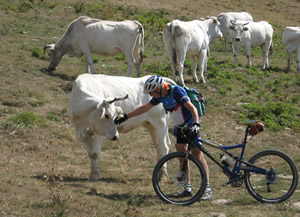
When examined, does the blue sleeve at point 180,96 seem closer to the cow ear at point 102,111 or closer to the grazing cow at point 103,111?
the grazing cow at point 103,111

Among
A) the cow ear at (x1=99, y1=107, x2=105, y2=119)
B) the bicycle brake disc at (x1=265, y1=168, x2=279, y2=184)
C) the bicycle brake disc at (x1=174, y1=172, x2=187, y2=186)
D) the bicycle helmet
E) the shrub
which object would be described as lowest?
the shrub

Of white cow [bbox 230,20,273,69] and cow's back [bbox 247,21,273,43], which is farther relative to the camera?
cow's back [bbox 247,21,273,43]

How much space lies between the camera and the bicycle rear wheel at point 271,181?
25.5 feet

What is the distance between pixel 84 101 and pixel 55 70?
9.11m

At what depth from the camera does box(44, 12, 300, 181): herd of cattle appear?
877cm

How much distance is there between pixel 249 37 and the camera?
80.0 feet

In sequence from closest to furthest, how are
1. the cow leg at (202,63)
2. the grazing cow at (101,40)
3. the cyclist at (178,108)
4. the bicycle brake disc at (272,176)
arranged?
1. the cyclist at (178,108)
2. the bicycle brake disc at (272,176)
3. the grazing cow at (101,40)
4. the cow leg at (202,63)

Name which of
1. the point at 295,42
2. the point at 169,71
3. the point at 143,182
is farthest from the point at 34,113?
the point at 295,42

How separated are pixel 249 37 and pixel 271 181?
1734cm

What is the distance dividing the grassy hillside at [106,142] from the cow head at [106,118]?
943 millimetres

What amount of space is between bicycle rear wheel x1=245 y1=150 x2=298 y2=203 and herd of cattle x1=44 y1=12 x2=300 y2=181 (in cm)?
234

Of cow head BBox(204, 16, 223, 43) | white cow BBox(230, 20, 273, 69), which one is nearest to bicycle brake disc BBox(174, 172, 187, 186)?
cow head BBox(204, 16, 223, 43)

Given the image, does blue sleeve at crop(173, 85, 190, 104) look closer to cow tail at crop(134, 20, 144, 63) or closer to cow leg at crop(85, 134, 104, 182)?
cow leg at crop(85, 134, 104, 182)

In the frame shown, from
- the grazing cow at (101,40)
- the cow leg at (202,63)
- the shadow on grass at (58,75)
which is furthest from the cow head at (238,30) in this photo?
the shadow on grass at (58,75)
